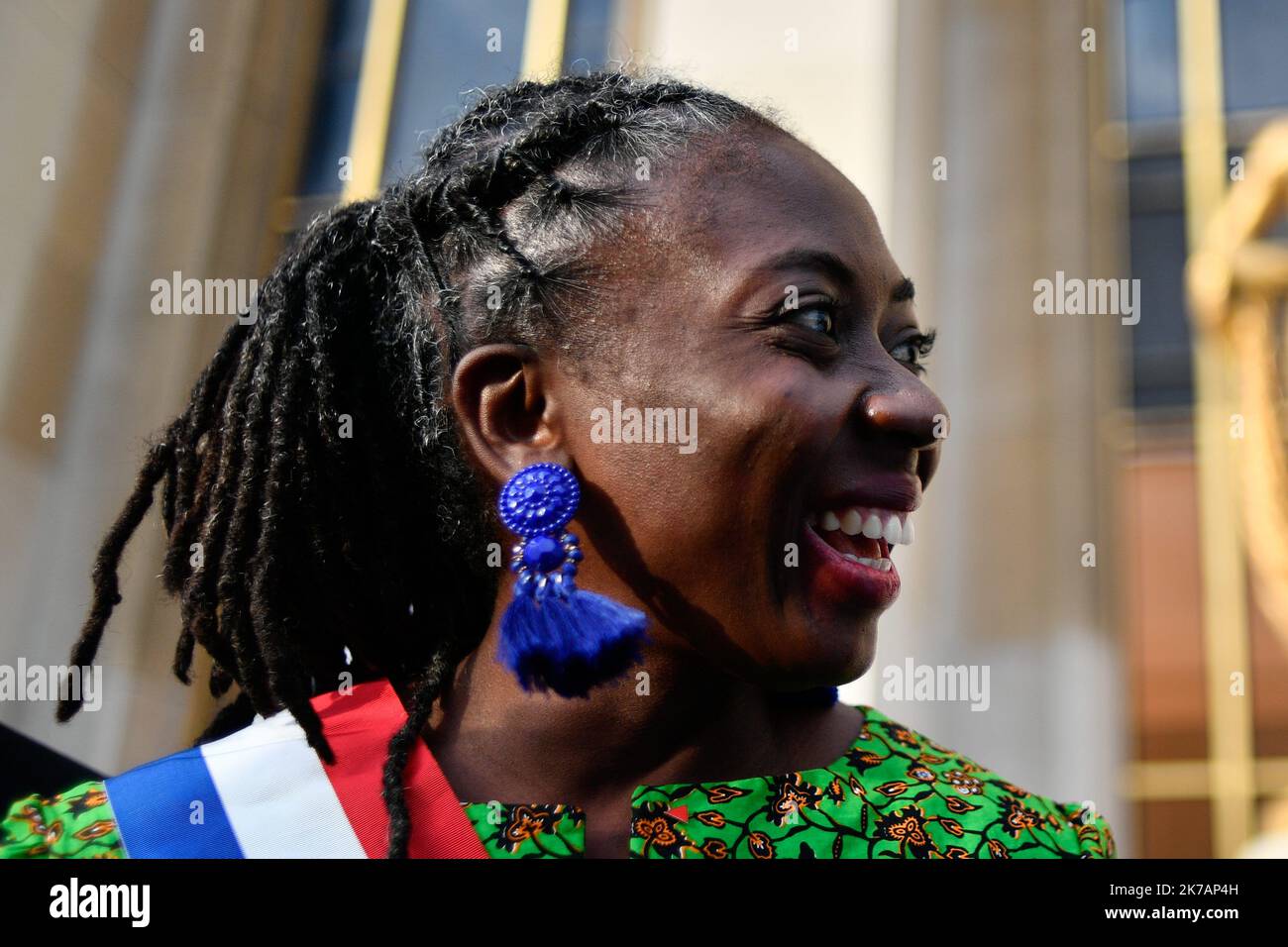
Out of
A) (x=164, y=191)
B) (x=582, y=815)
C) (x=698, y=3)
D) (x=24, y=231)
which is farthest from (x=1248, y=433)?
(x=24, y=231)

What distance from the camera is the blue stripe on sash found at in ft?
6.21

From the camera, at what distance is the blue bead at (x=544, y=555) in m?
1.83

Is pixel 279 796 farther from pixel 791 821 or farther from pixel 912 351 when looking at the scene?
pixel 912 351

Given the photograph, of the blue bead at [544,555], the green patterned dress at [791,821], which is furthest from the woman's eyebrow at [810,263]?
the green patterned dress at [791,821]

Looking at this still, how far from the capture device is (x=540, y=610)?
5.99 feet

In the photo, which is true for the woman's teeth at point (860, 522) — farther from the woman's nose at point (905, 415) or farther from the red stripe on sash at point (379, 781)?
the red stripe on sash at point (379, 781)

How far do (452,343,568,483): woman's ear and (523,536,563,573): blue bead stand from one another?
139mm

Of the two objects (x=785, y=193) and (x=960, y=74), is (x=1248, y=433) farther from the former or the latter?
(x=785, y=193)

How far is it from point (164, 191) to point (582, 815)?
261 centimetres

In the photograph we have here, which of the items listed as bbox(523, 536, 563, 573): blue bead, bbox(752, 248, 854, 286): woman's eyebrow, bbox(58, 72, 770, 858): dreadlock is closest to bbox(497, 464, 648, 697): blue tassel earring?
bbox(523, 536, 563, 573): blue bead

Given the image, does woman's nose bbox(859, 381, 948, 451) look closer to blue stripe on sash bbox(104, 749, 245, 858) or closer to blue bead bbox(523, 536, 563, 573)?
blue bead bbox(523, 536, 563, 573)

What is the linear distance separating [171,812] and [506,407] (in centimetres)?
73

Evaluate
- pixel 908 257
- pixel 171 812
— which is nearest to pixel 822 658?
pixel 171 812
